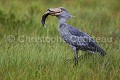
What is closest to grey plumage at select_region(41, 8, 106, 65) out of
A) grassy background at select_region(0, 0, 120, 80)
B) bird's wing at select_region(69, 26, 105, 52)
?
bird's wing at select_region(69, 26, 105, 52)

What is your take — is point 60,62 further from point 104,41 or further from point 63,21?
point 104,41

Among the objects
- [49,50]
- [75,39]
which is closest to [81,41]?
[75,39]

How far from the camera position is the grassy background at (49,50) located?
19.0 ft

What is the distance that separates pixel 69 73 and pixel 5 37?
7.64 ft

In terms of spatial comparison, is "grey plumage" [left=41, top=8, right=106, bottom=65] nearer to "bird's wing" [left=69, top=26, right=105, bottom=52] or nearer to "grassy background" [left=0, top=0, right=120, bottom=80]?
"bird's wing" [left=69, top=26, right=105, bottom=52]

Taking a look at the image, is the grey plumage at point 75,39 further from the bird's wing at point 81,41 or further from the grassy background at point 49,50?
the grassy background at point 49,50

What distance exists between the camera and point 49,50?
6.89 meters

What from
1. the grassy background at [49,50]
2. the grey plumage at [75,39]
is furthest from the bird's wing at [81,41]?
the grassy background at [49,50]

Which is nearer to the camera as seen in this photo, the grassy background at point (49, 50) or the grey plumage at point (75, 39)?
the grassy background at point (49, 50)

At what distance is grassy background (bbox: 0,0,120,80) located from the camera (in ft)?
19.0

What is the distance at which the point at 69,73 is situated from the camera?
19.0 feet

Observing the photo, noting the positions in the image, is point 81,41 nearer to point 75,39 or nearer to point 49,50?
point 75,39

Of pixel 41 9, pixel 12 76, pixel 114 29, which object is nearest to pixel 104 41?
pixel 114 29

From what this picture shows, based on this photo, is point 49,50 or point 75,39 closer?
point 75,39
